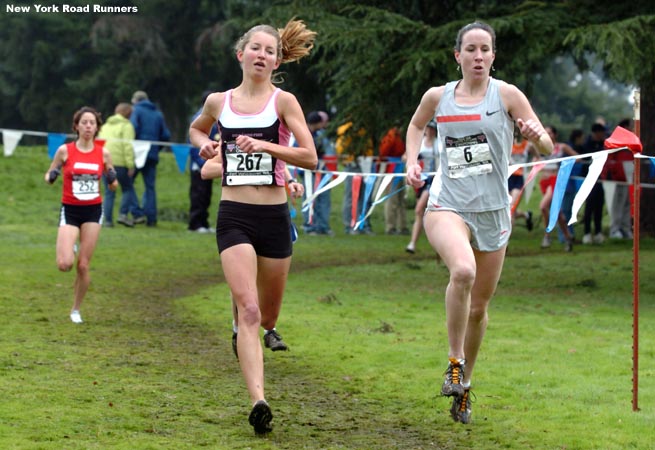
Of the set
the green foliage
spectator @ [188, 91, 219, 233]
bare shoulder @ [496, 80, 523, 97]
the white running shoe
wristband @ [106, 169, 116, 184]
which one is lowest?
the white running shoe

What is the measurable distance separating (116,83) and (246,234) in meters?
39.2

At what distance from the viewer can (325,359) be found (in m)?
9.77

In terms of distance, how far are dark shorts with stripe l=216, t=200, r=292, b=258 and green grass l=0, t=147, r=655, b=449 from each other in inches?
40.4

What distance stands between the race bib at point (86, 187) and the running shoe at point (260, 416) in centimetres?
542

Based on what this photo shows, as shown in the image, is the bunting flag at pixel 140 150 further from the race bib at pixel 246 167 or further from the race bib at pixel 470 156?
the race bib at pixel 470 156

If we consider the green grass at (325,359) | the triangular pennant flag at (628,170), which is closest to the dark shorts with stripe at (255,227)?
the green grass at (325,359)

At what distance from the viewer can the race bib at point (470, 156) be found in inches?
281

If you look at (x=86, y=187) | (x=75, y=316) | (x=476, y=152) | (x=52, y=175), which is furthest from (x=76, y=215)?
(x=476, y=152)

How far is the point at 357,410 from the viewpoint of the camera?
7.80 meters

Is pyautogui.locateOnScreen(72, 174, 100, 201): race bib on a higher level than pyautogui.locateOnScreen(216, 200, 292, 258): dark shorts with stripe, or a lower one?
higher

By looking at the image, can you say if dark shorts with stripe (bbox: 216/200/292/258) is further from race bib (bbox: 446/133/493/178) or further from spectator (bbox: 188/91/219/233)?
spectator (bbox: 188/91/219/233)

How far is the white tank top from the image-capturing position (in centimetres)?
715

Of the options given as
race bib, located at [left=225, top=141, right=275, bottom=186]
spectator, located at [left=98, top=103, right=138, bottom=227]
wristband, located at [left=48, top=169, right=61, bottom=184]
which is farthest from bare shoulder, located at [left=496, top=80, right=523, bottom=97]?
spectator, located at [left=98, top=103, right=138, bottom=227]

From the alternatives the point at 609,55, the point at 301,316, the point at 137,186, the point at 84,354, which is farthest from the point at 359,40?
the point at 137,186
